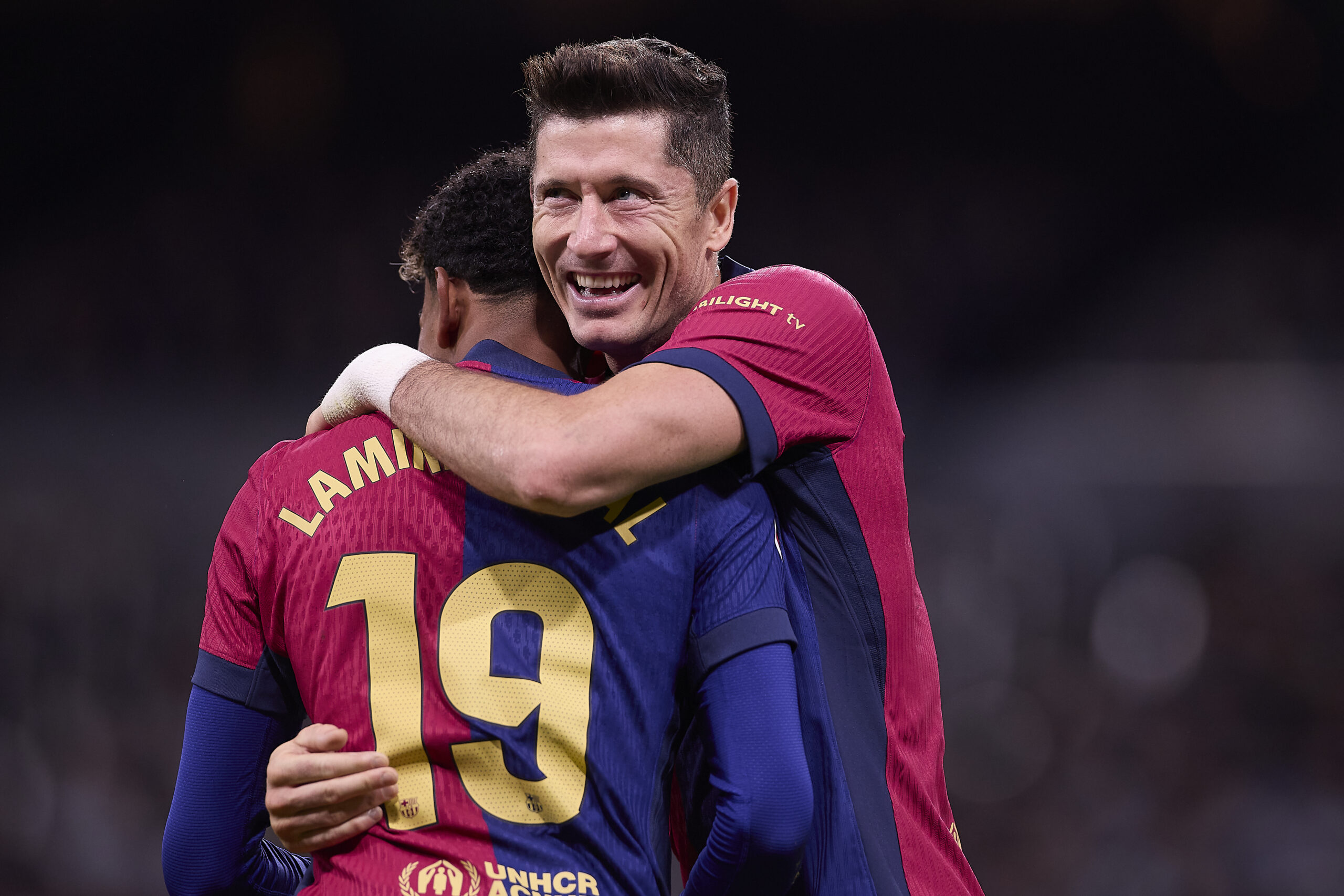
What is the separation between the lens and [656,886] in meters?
1.25

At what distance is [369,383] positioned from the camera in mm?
1392

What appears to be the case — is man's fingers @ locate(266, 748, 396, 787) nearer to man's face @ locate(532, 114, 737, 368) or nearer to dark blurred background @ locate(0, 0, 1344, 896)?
man's face @ locate(532, 114, 737, 368)

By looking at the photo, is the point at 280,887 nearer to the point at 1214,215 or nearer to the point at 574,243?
the point at 574,243

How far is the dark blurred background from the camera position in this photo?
17.7 ft

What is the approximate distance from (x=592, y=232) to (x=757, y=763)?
0.79 m

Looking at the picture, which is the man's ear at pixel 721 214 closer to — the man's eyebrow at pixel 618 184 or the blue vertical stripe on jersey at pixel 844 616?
the man's eyebrow at pixel 618 184

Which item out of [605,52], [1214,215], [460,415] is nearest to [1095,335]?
[1214,215]

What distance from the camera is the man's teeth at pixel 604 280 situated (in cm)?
157

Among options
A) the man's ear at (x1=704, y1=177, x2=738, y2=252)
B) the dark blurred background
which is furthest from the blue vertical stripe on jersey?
the dark blurred background

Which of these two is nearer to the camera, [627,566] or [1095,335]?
[627,566]

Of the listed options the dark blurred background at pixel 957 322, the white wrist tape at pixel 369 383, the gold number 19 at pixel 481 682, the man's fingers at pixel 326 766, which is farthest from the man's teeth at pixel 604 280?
the dark blurred background at pixel 957 322

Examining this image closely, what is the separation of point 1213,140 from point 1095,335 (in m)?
1.28

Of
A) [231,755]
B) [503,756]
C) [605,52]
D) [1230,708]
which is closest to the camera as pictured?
[503,756]

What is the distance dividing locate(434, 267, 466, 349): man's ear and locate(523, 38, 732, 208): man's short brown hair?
30 centimetres
